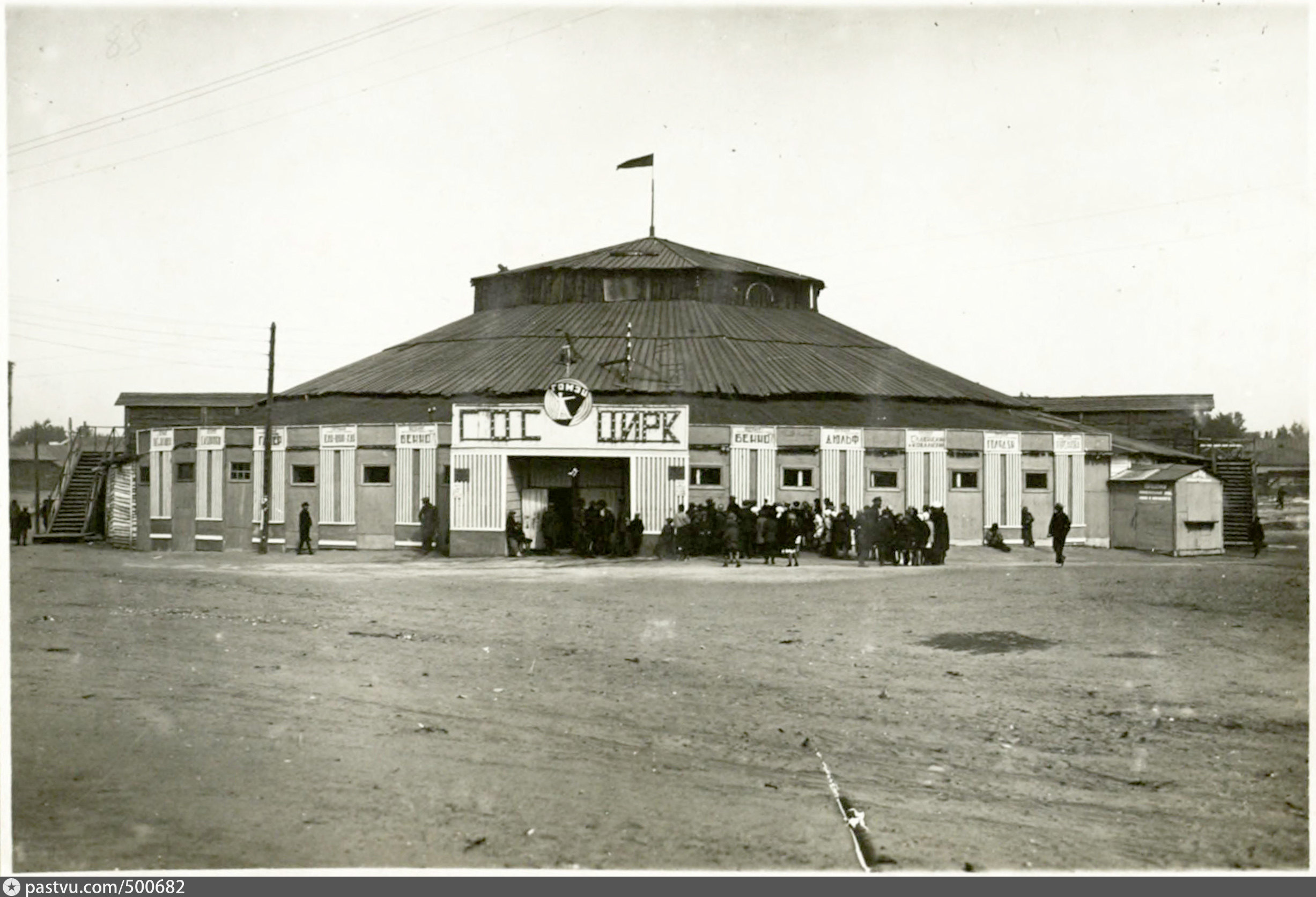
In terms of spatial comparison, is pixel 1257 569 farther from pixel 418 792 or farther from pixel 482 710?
pixel 418 792

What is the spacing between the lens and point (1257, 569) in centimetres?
1775

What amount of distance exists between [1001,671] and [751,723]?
3830 millimetres

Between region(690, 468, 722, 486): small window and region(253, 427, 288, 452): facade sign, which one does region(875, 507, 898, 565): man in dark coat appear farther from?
region(253, 427, 288, 452): facade sign

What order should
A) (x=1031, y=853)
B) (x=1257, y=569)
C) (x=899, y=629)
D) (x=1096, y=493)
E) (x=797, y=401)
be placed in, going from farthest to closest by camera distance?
(x=797, y=401), (x=1096, y=493), (x=1257, y=569), (x=899, y=629), (x=1031, y=853)

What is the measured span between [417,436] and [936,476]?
1514cm

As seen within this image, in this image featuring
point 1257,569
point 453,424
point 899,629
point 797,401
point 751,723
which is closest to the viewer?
point 751,723

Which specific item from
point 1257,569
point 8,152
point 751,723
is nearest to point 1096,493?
point 1257,569

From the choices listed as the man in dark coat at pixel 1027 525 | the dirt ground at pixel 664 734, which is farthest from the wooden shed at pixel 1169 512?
the dirt ground at pixel 664 734

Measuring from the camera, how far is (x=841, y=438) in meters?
31.7

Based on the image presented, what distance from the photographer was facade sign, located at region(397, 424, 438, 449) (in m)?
32.5

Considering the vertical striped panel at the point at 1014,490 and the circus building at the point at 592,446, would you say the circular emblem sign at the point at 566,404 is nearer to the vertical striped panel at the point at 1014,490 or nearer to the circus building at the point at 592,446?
the circus building at the point at 592,446

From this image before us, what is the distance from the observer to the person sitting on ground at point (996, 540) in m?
25.2

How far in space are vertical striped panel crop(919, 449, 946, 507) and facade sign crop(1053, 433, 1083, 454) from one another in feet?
12.5

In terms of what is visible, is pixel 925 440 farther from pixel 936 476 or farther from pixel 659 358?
pixel 659 358
